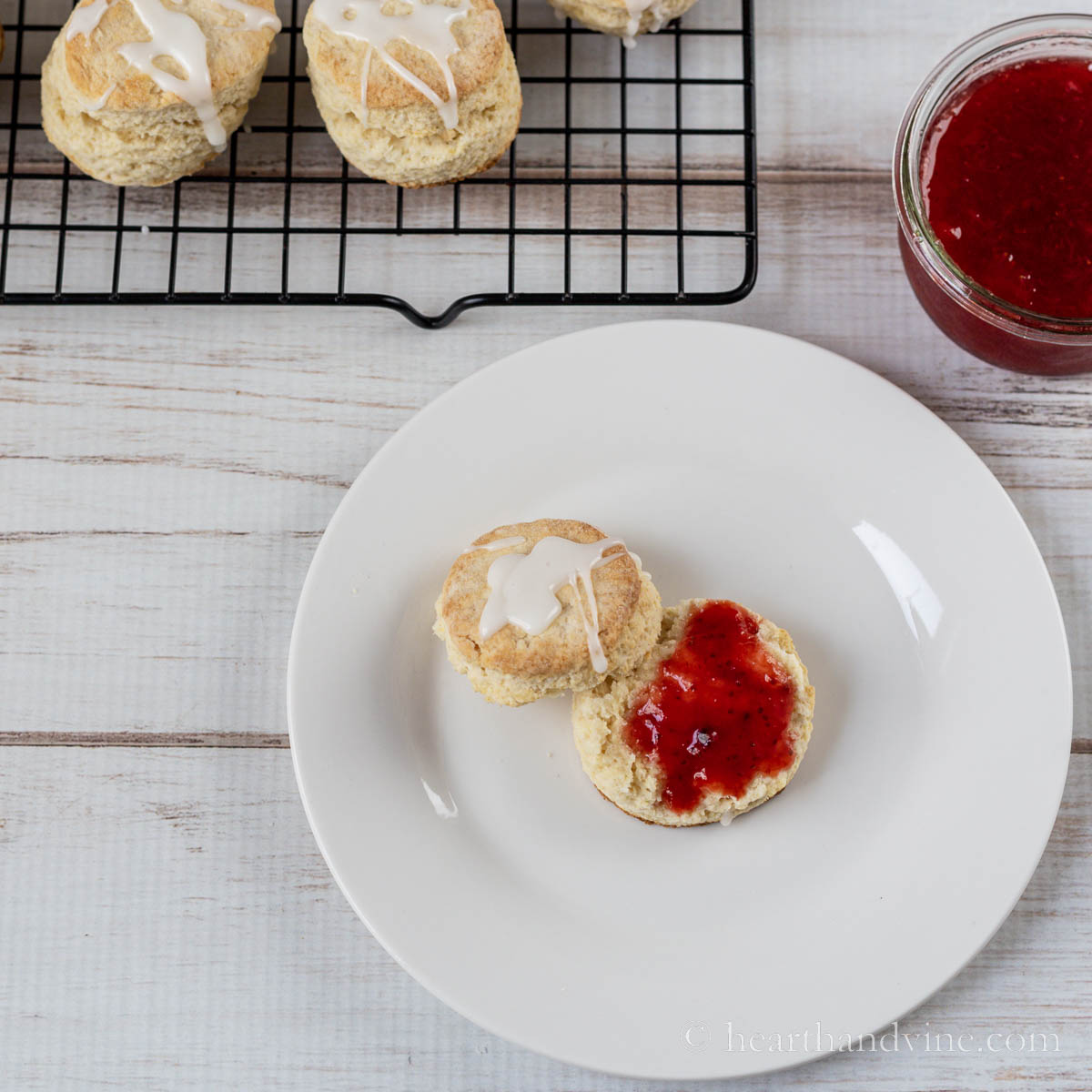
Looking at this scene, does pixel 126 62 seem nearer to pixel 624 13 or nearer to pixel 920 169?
pixel 624 13

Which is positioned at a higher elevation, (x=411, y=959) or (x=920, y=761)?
(x=920, y=761)

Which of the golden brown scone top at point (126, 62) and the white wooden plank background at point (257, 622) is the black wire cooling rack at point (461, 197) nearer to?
the white wooden plank background at point (257, 622)

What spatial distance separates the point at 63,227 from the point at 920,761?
7.36 ft

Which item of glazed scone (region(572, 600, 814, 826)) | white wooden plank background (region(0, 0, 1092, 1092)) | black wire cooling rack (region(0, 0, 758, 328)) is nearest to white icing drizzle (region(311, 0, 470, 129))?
black wire cooling rack (region(0, 0, 758, 328))

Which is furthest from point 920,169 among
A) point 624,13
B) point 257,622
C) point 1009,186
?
point 257,622

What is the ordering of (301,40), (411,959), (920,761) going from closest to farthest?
(411,959) → (920,761) → (301,40)

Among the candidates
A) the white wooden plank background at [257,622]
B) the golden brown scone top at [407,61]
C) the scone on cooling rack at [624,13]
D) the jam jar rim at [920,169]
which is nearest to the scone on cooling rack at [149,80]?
the golden brown scone top at [407,61]

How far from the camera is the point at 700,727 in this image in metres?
2.26

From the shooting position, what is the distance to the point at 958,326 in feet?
8.03

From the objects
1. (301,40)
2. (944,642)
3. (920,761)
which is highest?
(301,40)

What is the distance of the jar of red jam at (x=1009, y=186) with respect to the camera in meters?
2.23

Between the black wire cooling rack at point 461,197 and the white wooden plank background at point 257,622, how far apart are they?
8 cm

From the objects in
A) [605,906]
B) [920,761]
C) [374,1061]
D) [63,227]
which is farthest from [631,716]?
[63,227]

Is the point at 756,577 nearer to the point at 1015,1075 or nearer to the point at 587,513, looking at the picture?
the point at 587,513
